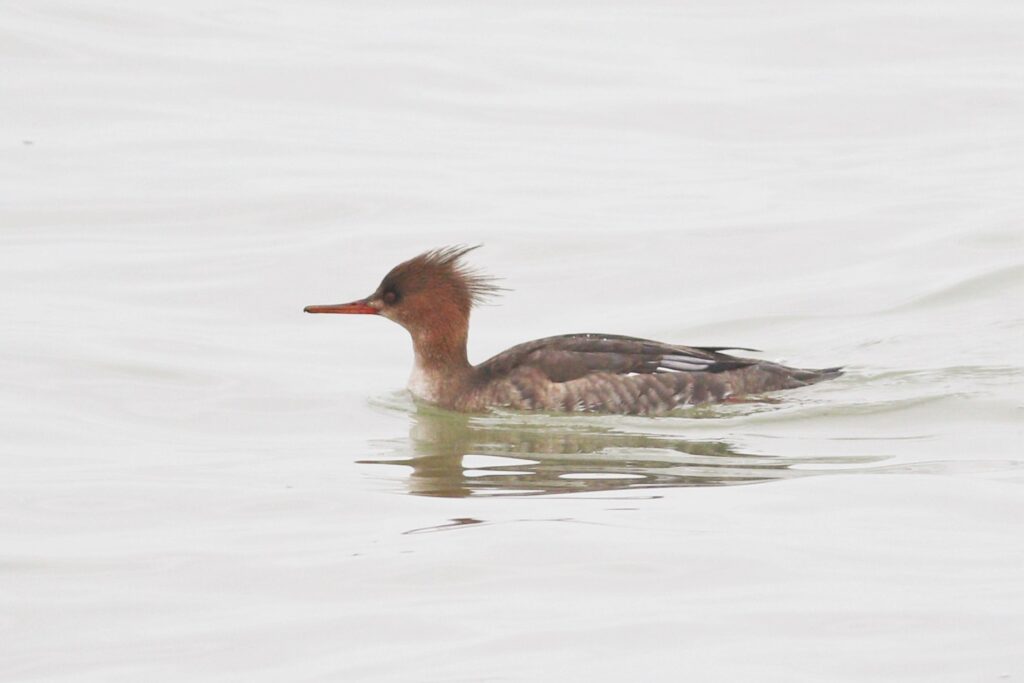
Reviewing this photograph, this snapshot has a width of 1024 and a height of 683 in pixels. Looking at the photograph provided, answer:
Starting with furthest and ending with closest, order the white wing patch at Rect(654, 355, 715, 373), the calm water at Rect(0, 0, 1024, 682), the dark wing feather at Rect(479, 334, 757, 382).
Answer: the white wing patch at Rect(654, 355, 715, 373) → the dark wing feather at Rect(479, 334, 757, 382) → the calm water at Rect(0, 0, 1024, 682)

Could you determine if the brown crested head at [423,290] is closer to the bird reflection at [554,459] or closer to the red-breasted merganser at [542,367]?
the red-breasted merganser at [542,367]

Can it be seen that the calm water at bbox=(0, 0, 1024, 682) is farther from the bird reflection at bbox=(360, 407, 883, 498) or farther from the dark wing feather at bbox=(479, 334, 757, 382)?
the dark wing feather at bbox=(479, 334, 757, 382)

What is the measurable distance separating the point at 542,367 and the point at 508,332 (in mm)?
2410

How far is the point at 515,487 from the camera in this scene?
967 centimetres

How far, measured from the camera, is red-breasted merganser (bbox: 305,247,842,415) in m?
12.1

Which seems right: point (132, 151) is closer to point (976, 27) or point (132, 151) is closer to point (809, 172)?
point (809, 172)

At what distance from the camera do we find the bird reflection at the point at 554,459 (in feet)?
31.8

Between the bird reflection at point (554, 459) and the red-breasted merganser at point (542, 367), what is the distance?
0.18 meters

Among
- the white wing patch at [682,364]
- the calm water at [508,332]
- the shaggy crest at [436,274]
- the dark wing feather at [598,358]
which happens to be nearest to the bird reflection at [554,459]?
the calm water at [508,332]

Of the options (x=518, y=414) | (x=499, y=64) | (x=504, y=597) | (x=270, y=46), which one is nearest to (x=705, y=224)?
(x=518, y=414)

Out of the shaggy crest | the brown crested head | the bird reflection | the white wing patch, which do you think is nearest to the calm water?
the bird reflection

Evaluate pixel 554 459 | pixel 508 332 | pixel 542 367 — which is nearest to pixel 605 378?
pixel 542 367

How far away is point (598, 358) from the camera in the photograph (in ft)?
39.8

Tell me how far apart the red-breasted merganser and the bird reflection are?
0.18m
